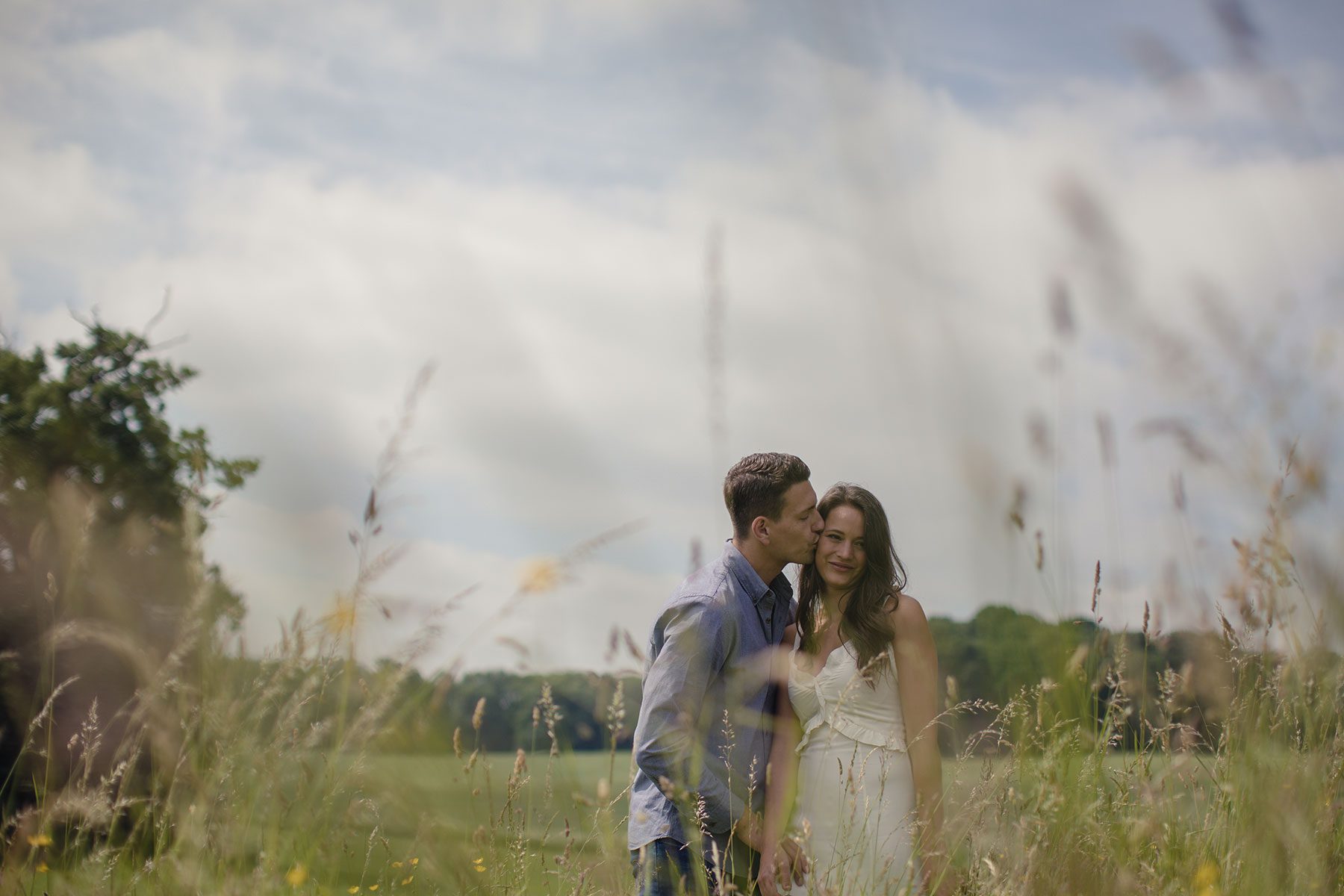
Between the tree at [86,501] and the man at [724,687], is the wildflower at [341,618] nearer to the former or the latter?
the man at [724,687]

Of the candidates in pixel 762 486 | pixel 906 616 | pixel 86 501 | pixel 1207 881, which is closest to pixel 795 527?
pixel 762 486

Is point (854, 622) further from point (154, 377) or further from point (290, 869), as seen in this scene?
point (154, 377)

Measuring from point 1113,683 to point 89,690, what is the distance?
10791mm

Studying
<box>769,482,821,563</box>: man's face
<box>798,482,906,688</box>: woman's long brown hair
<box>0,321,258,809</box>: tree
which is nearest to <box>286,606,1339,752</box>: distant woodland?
<box>798,482,906,688</box>: woman's long brown hair

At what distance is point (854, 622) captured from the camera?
10.7 ft

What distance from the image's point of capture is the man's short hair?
11.2ft

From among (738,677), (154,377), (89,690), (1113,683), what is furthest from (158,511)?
(1113,683)

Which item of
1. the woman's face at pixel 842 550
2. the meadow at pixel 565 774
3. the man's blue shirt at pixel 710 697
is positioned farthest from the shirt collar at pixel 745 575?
the meadow at pixel 565 774

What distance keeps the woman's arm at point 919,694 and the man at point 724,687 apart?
44cm

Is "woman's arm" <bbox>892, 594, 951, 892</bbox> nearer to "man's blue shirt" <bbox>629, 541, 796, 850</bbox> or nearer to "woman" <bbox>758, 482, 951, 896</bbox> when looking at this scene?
"woman" <bbox>758, 482, 951, 896</bbox>

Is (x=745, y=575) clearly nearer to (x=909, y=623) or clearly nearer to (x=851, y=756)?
(x=909, y=623)

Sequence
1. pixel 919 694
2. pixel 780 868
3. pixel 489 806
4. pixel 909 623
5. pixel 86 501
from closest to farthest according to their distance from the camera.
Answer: pixel 489 806 < pixel 780 868 < pixel 919 694 < pixel 909 623 < pixel 86 501

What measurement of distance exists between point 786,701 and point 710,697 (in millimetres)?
359

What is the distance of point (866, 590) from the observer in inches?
132
